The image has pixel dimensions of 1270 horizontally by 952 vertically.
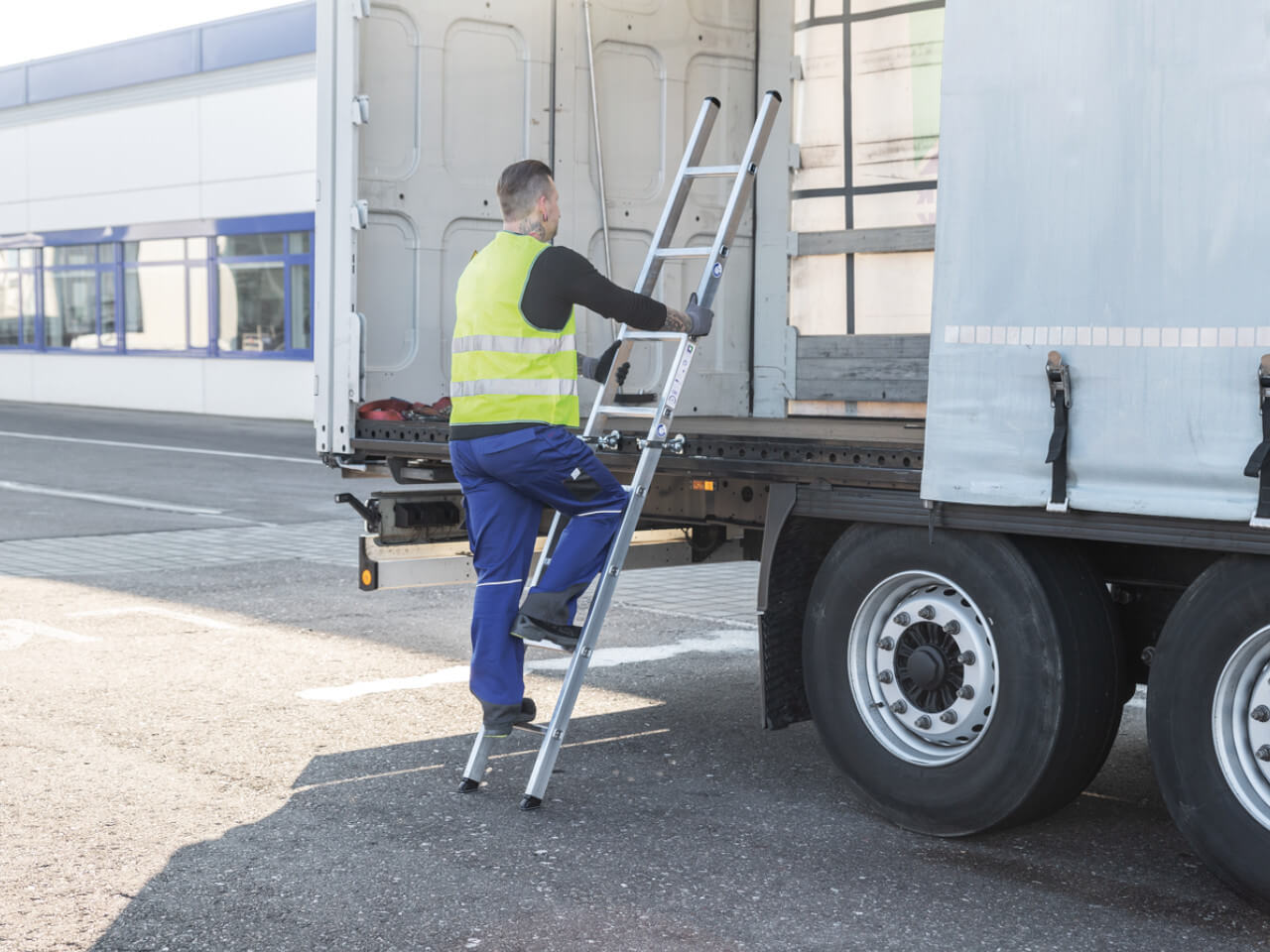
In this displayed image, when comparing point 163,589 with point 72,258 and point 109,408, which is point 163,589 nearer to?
point 109,408

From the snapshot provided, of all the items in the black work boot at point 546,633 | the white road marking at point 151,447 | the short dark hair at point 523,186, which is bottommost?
the white road marking at point 151,447

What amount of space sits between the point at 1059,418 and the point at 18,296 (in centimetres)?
3269

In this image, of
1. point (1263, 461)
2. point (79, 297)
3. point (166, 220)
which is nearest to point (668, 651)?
point (1263, 461)

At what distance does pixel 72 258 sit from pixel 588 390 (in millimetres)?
26768

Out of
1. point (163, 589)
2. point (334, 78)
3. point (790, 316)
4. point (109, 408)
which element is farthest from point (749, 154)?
point (109, 408)

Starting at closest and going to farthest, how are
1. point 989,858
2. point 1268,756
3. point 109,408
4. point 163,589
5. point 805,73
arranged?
point 1268,756 < point 989,858 < point 805,73 < point 163,589 < point 109,408

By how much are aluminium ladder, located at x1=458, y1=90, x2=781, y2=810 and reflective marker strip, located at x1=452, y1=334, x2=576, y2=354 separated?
38 cm

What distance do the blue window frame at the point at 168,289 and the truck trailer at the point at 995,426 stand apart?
1993 centimetres

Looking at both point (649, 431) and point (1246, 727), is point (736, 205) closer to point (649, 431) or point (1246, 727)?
point (649, 431)

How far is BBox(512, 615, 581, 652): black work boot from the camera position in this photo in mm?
5434

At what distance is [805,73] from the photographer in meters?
8.06

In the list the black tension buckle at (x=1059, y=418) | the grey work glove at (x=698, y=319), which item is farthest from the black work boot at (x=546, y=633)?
the black tension buckle at (x=1059, y=418)

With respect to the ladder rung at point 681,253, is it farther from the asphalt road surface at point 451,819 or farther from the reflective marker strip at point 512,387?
the asphalt road surface at point 451,819

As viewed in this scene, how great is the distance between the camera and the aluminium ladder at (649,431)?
5.32 m
